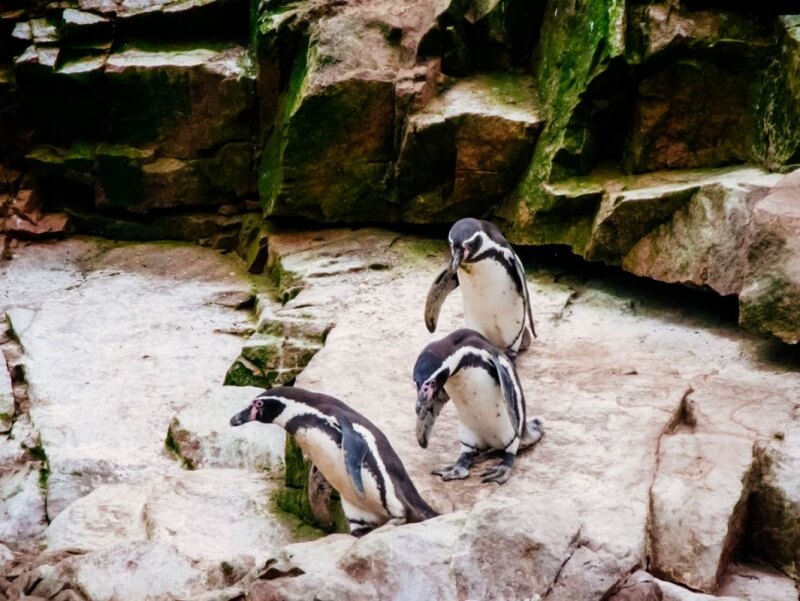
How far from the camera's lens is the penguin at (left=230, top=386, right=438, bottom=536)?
4.50 m

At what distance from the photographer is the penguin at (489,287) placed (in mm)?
5828

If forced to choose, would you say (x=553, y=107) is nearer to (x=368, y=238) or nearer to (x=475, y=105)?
(x=475, y=105)

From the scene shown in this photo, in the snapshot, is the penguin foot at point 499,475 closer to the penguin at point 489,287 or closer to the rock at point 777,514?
the rock at point 777,514

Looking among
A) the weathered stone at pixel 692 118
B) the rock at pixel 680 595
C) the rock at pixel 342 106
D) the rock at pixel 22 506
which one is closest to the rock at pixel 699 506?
the rock at pixel 680 595

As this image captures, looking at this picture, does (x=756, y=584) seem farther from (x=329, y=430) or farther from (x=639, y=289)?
(x=639, y=289)

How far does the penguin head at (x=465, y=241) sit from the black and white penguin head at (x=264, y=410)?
1.24 meters

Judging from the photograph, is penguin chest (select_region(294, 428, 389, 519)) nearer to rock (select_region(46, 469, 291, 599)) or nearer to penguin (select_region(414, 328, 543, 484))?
penguin (select_region(414, 328, 543, 484))

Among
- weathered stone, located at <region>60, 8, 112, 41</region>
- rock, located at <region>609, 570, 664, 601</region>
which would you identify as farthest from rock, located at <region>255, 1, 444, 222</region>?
rock, located at <region>609, 570, 664, 601</region>

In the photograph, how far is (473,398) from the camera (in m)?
4.84

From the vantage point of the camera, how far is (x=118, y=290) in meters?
9.05

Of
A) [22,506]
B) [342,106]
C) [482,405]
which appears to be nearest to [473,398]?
[482,405]

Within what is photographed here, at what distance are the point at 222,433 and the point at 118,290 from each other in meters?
2.91

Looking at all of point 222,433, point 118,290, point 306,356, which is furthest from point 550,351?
point 118,290

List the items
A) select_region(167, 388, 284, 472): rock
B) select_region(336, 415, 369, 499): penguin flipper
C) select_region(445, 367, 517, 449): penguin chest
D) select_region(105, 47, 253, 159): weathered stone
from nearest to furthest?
select_region(336, 415, 369, 499): penguin flipper < select_region(445, 367, 517, 449): penguin chest < select_region(167, 388, 284, 472): rock < select_region(105, 47, 253, 159): weathered stone
